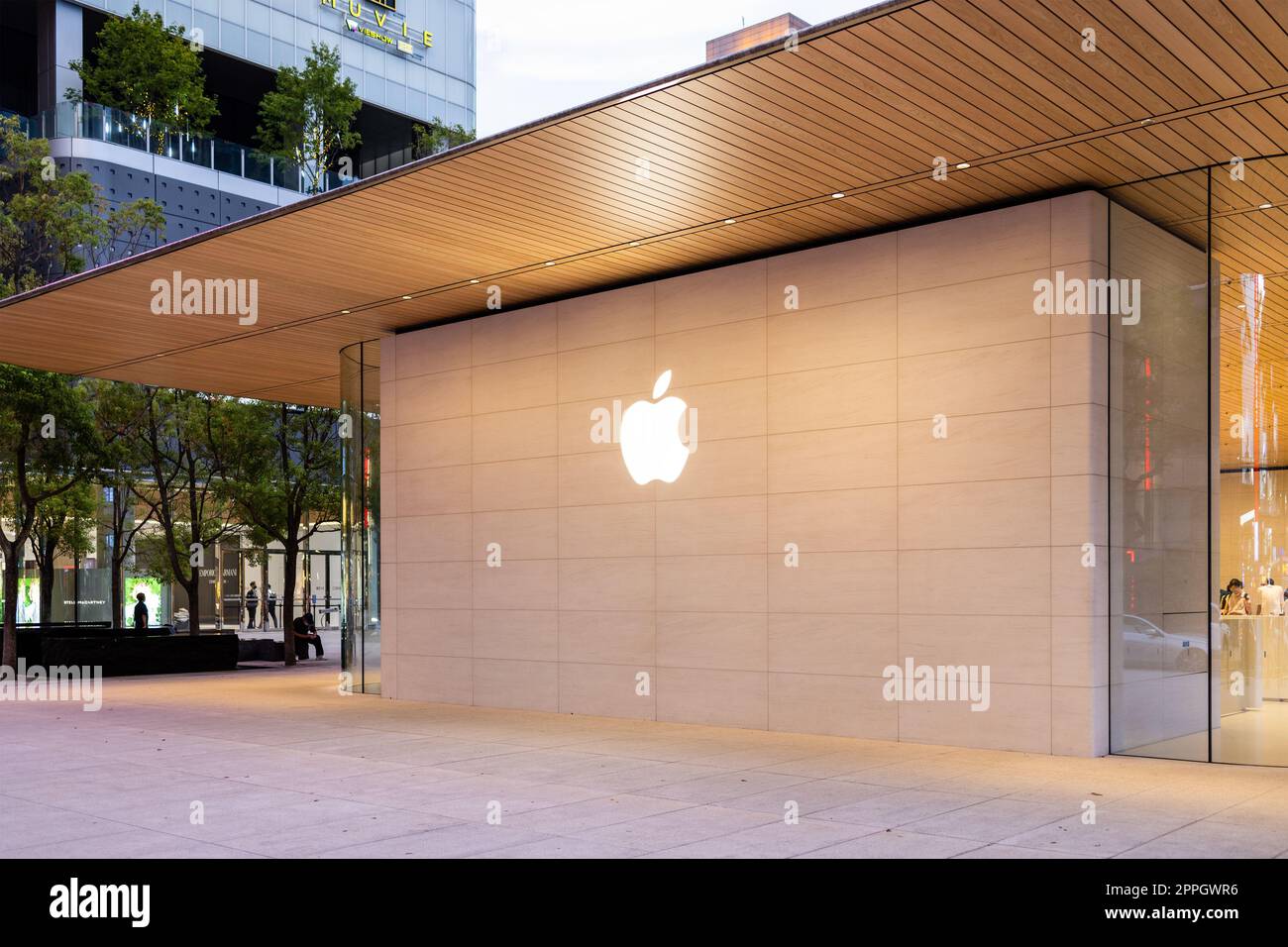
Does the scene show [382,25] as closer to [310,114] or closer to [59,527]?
[310,114]

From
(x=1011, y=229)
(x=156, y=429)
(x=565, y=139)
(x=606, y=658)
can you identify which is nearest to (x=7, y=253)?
(x=156, y=429)

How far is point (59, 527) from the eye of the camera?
93.0ft

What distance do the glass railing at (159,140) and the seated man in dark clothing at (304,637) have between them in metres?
14.9

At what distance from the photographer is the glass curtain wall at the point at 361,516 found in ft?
58.7

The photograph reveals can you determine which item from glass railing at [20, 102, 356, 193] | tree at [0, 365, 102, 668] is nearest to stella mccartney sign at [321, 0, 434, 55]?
glass railing at [20, 102, 356, 193]

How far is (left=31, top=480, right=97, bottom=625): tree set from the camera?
26672 mm

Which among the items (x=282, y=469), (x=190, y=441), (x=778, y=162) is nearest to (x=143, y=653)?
(x=282, y=469)

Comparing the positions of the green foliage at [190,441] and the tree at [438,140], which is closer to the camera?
the green foliage at [190,441]

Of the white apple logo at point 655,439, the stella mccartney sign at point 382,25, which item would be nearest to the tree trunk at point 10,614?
the white apple logo at point 655,439

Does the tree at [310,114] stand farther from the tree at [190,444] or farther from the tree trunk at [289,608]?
the tree trunk at [289,608]

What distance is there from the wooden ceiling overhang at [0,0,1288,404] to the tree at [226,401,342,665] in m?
7.84

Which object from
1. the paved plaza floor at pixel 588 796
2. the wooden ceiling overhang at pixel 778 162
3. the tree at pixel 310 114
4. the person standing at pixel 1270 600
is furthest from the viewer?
the tree at pixel 310 114

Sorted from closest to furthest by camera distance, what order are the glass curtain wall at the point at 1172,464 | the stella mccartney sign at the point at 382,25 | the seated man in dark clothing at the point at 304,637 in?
the glass curtain wall at the point at 1172,464
the seated man in dark clothing at the point at 304,637
the stella mccartney sign at the point at 382,25

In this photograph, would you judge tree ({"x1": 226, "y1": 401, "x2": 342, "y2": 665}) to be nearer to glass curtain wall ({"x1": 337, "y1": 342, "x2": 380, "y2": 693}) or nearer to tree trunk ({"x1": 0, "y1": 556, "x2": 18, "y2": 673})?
tree trunk ({"x1": 0, "y1": 556, "x2": 18, "y2": 673})
